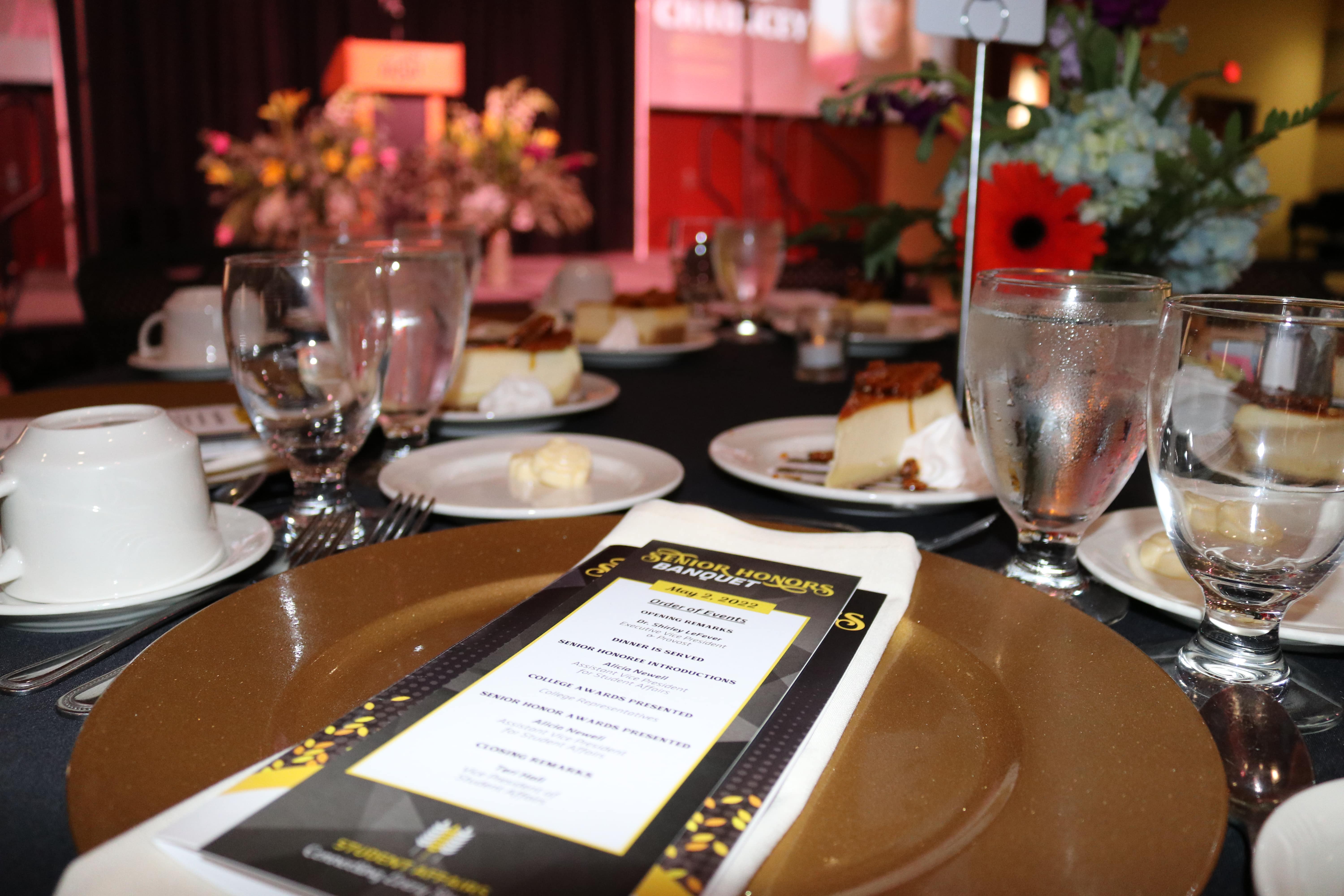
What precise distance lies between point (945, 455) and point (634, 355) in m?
0.85

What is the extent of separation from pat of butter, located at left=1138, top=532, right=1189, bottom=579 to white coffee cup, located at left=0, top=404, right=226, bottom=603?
0.71 meters

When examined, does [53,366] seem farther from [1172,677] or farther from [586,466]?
[1172,677]

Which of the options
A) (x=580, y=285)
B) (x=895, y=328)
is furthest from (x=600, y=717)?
(x=580, y=285)

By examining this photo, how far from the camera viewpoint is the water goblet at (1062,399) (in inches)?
26.1

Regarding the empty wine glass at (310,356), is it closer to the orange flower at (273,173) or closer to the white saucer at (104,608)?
the white saucer at (104,608)

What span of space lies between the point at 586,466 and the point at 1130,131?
41.8 inches

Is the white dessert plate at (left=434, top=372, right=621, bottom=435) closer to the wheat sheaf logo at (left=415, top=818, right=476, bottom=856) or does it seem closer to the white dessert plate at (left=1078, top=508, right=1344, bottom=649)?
the white dessert plate at (left=1078, top=508, right=1344, bottom=649)

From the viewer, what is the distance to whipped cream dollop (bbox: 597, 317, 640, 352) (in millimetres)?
1816

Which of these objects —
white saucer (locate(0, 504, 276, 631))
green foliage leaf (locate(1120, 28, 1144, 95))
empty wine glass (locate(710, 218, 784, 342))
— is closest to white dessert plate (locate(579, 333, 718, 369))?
empty wine glass (locate(710, 218, 784, 342))

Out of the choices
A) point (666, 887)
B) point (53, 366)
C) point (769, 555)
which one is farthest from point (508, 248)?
point (666, 887)

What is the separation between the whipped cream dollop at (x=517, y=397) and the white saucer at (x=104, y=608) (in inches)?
23.4

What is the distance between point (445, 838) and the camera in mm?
336

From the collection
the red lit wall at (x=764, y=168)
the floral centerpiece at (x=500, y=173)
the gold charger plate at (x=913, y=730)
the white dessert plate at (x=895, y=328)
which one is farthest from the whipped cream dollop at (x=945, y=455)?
the red lit wall at (x=764, y=168)

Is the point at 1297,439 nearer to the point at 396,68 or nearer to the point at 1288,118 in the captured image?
the point at 1288,118
